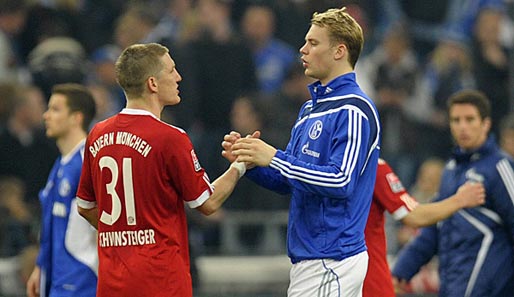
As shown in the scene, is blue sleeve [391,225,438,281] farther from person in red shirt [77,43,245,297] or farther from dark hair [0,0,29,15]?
dark hair [0,0,29,15]

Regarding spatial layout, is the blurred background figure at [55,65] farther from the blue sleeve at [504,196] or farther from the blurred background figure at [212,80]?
the blue sleeve at [504,196]

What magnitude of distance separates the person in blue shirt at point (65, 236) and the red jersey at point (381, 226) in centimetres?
192

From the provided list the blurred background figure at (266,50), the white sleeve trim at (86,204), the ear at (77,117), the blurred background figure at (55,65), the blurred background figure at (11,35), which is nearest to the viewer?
the white sleeve trim at (86,204)

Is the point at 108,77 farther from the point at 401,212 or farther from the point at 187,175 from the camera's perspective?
the point at 187,175

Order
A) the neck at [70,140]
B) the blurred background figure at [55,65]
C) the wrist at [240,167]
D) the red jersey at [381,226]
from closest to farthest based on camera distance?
the wrist at [240,167]
the red jersey at [381,226]
the neck at [70,140]
the blurred background figure at [55,65]

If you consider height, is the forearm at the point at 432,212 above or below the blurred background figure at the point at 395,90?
below

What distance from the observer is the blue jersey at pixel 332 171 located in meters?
6.74

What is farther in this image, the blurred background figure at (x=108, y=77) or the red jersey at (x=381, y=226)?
the blurred background figure at (x=108, y=77)

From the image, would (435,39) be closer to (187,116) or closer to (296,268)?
(187,116)

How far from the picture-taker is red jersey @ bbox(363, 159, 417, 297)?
308 inches

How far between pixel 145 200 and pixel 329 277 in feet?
3.55

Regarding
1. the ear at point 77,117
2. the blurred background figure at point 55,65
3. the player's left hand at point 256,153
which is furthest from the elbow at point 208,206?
the blurred background figure at point 55,65

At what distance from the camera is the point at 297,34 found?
14336 millimetres

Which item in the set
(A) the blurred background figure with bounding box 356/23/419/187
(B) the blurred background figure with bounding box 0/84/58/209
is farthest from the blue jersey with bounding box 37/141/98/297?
(A) the blurred background figure with bounding box 356/23/419/187
